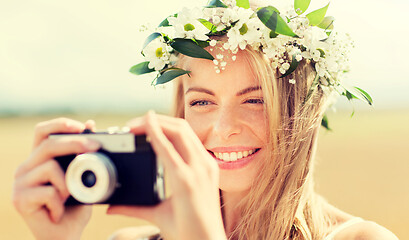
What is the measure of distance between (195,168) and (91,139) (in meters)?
0.46

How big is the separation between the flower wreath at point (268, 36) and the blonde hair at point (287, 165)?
69 millimetres

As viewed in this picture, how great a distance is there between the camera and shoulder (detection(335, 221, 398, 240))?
2.49 m

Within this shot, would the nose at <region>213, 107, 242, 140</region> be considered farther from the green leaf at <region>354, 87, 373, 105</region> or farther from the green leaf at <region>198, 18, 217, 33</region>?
the green leaf at <region>354, 87, 373, 105</region>

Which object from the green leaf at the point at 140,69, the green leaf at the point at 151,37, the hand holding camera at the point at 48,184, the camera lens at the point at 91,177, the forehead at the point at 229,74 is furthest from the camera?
the green leaf at the point at 140,69

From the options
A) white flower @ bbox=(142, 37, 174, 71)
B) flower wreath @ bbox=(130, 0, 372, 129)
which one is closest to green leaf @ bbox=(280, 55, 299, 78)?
flower wreath @ bbox=(130, 0, 372, 129)

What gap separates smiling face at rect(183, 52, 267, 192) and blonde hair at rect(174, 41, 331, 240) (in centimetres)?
6

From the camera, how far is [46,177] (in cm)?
176

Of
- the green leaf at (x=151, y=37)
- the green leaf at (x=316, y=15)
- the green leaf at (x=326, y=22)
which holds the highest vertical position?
the green leaf at (x=316, y=15)

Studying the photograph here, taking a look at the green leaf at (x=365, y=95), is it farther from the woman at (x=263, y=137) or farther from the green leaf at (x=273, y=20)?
the green leaf at (x=273, y=20)

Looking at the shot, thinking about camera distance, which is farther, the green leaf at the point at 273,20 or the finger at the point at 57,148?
the green leaf at the point at 273,20

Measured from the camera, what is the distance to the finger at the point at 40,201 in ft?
5.83

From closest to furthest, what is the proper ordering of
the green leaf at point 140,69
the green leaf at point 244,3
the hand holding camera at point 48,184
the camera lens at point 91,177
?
the camera lens at point 91,177 < the hand holding camera at point 48,184 < the green leaf at point 244,3 < the green leaf at point 140,69

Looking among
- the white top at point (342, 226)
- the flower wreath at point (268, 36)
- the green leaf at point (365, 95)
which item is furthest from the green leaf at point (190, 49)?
the white top at point (342, 226)

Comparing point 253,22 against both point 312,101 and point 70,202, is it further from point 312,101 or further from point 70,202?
point 70,202
